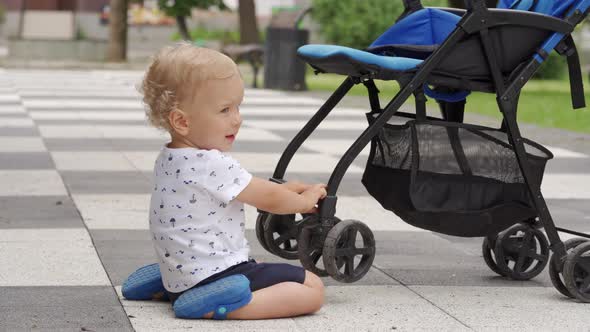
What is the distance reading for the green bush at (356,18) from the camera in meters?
28.5

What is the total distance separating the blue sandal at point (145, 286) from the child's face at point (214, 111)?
0.47m

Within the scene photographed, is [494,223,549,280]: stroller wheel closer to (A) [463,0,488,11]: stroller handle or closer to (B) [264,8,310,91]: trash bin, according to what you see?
(A) [463,0,488,11]: stroller handle

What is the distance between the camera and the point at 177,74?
12.4 ft

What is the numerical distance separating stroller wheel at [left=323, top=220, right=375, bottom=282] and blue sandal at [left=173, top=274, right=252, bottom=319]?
1.11 ft

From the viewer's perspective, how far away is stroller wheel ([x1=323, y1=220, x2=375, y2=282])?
402cm

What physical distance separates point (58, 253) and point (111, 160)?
340 cm

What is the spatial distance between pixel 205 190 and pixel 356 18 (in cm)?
2528

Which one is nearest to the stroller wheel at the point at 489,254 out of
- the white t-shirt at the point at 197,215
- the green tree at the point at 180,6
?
the white t-shirt at the point at 197,215

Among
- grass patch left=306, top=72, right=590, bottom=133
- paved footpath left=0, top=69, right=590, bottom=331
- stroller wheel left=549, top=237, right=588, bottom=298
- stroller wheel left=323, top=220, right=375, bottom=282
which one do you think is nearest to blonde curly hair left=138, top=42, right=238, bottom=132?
Answer: paved footpath left=0, top=69, right=590, bottom=331

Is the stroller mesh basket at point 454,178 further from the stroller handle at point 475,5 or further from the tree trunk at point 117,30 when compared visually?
the tree trunk at point 117,30

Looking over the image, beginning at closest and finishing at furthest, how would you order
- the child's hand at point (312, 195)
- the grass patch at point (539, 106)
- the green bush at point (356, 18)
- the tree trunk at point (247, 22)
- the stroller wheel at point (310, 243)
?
the child's hand at point (312, 195) → the stroller wheel at point (310, 243) → the grass patch at point (539, 106) → the tree trunk at point (247, 22) → the green bush at point (356, 18)

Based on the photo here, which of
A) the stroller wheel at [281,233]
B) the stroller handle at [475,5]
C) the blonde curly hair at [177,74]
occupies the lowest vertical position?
the stroller wheel at [281,233]

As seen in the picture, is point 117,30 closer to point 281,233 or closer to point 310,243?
point 281,233

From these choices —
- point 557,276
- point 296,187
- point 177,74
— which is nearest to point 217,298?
point 296,187
